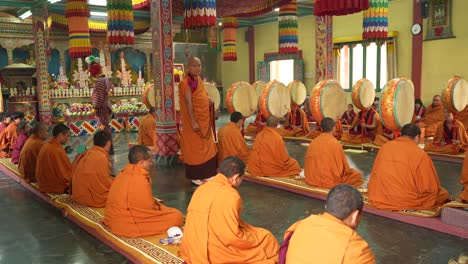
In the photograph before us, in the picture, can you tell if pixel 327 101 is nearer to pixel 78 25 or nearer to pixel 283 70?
pixel 78 25

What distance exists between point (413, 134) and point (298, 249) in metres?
2.86

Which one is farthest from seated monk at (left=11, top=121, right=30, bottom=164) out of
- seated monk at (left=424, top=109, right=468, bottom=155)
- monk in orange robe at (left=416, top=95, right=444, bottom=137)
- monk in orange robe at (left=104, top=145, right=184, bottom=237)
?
monk in orange robe at (left=416, top=95, right=444, bottom=137)

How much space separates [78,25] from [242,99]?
12.7ft

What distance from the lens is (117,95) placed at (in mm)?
14539

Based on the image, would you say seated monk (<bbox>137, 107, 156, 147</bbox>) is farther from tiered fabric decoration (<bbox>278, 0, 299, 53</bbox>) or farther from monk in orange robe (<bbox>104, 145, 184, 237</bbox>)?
monk in orange robe (<bbox>104, 145, 184, 237</bbox>)

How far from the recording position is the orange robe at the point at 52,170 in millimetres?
5676

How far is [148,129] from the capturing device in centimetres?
895

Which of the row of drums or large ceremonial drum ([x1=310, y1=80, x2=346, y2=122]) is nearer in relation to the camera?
the row of drums

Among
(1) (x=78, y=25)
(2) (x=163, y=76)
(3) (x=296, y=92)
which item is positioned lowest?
(3) (x=296, y=92)

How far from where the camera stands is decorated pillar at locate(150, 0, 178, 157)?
7.41m

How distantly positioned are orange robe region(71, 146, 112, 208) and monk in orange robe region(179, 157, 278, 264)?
2075 mm

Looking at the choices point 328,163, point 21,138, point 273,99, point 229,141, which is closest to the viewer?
point 328,163

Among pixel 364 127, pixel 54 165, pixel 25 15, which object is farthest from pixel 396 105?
pixel 25 15

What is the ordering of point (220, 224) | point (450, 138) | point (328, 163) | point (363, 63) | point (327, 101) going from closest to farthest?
point (220, 224), point (328, 163), point (450, 138), point (327, 101), point (363, 63)
